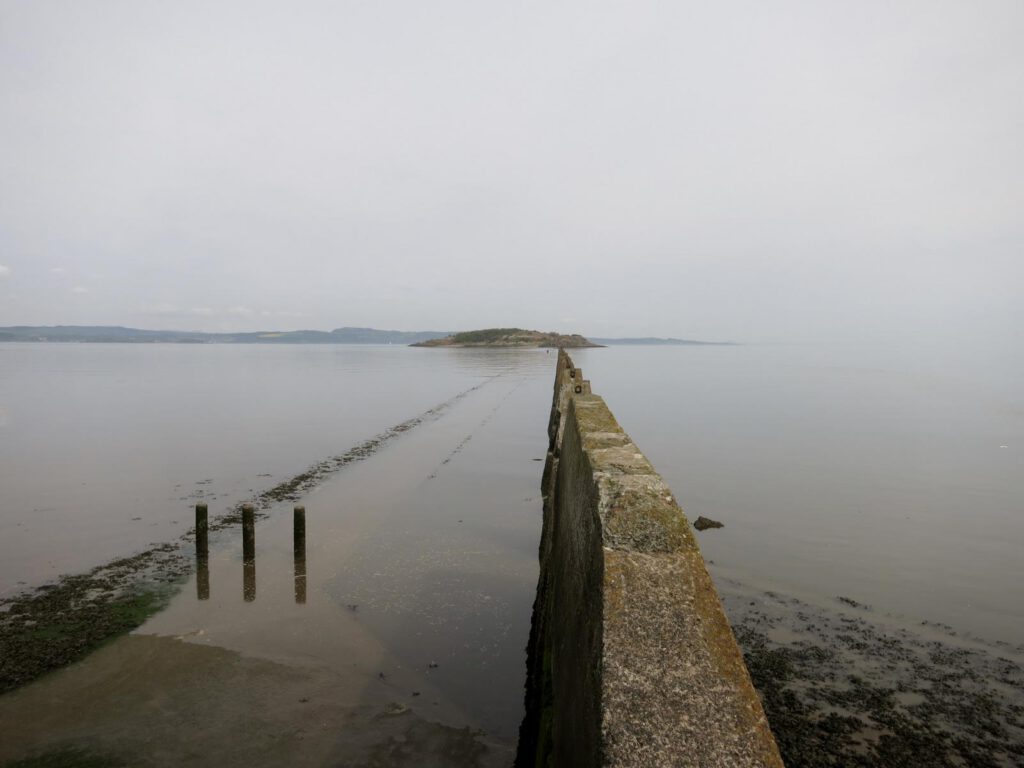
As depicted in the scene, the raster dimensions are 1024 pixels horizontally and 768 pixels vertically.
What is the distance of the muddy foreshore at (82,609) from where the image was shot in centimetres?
766

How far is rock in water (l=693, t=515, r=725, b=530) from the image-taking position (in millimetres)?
13109

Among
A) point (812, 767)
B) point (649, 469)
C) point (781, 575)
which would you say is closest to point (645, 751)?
point (649, 469)

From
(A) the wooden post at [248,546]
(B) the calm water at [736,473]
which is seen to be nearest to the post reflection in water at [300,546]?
(A) the wooden post at [248,546]

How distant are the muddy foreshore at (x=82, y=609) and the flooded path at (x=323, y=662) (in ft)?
1.08

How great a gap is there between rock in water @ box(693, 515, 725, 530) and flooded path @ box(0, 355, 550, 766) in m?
3.47

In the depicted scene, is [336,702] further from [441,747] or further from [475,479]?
[475,479]

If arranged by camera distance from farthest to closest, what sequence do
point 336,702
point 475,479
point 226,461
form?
point 226,461 < point 475,479 < point 336,702

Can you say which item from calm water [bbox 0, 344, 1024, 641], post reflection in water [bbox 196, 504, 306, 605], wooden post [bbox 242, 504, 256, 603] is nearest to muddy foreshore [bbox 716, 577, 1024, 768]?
calm water [bbox 0, 344, 1024, 641]

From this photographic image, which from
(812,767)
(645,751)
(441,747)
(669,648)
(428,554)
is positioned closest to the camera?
(645,751)

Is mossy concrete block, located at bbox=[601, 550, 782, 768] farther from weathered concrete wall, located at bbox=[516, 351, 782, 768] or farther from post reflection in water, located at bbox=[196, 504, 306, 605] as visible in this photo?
post reflection in water, located at bbox=[196, 504, 306, 605]

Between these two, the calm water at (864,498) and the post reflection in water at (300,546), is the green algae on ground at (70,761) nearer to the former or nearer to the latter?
the post reflection in water at (300,546)

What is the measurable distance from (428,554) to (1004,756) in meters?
8.49

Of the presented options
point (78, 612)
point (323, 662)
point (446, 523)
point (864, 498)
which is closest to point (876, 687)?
point (323, 662)

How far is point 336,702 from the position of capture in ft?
22.4
